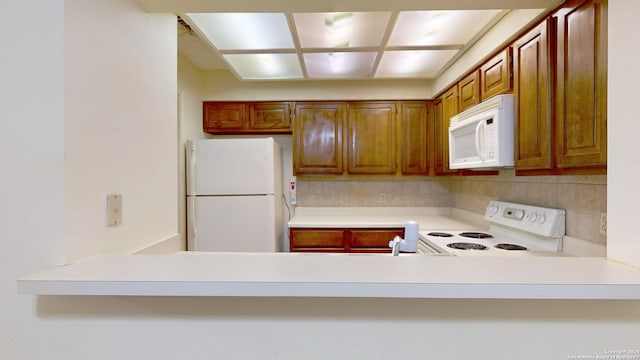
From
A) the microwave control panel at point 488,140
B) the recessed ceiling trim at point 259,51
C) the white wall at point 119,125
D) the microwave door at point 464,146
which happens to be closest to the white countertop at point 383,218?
the microwave door at point 464,146

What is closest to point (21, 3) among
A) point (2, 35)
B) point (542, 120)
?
point (2, 35)

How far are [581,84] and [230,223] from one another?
2514mm

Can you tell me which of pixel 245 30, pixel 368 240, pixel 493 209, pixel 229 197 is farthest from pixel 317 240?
pixel 245 30

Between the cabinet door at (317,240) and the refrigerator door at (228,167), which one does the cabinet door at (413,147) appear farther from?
the refrigerator door at (228,167)

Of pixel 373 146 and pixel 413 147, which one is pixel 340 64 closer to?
pixel 373 146

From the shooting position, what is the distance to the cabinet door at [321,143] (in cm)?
306

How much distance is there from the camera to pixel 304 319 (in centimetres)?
86

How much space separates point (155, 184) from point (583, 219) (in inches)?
82.6

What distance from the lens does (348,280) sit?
0.72 meters

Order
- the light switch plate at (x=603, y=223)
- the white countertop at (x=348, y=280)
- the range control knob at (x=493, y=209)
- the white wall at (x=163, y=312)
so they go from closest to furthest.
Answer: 1. the white countertop at (x=348, y=280)
2. the white wall at (x=163, y=312)
3. the light switch plate at (x=603, y=223)
4. the range control knob at (x=493, y=209)

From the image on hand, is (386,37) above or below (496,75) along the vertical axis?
above

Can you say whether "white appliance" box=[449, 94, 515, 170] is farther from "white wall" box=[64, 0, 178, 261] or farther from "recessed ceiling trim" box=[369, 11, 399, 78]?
"white wall" box=[64, 0, 178, 261]

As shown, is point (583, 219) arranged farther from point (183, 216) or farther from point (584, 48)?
point (183, 216)

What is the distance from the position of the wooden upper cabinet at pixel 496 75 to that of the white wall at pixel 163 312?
896 mm
